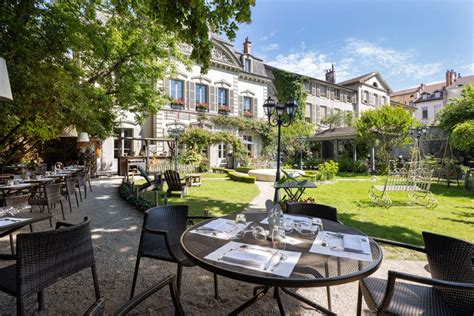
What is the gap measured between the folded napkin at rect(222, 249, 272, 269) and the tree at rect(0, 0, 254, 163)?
3664mm

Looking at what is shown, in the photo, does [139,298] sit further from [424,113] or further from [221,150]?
[424,113]

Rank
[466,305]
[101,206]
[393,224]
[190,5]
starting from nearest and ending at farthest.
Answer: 1. [466,305]
2. [190,5]
3. [393,224]
4. [101,206]

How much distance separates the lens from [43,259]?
6.12 feet

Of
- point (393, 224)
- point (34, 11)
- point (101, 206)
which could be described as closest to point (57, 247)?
point (101, 206)

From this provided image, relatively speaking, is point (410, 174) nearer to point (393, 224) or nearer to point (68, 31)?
point (393, 224)

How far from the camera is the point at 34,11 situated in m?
5.51

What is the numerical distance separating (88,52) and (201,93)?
9773mm

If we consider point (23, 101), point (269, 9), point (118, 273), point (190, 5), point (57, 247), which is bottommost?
point (118, 273)

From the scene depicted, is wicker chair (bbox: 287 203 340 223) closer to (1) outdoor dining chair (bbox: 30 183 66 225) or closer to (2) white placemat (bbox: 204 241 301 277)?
(2) white placemat (bbox: 204 241 301 277)

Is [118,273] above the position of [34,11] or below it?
below

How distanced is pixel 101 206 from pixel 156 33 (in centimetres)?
660

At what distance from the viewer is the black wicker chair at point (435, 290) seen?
4.66 feet

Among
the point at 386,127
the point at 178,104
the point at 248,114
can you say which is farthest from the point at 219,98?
the point at 386,127

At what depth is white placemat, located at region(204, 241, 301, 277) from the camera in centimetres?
140
